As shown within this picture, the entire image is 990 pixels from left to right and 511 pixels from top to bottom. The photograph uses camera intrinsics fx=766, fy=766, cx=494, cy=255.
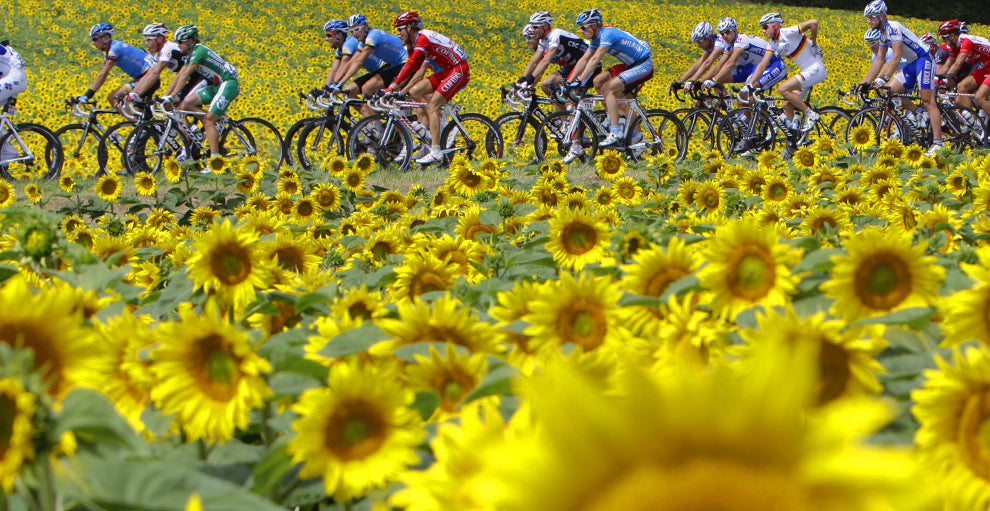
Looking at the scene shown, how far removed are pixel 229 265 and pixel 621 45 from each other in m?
8.94

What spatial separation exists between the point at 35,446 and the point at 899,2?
5286 cm

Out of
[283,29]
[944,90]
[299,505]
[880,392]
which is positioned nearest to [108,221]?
[299,505]

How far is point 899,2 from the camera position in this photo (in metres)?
45.2

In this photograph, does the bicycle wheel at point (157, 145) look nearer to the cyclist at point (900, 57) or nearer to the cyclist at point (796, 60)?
the cyclist at point (796, 60)

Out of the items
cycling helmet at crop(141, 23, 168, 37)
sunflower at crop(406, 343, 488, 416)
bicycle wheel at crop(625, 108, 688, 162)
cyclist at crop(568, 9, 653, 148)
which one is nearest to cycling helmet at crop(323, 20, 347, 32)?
cycling helmet at crop(141, 23, 168, 37)

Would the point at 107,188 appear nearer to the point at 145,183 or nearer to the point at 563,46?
the point at 145,183

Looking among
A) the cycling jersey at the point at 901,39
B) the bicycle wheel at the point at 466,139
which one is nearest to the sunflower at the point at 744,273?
the bicycle wheel at the point at 466,139

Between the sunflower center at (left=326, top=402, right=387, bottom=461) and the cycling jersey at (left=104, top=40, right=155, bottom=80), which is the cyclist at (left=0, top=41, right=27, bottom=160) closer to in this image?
the cycling jersey at (left=104, top=40, right=155, bottom=80)

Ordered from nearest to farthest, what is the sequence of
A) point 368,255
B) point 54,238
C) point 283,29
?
point 54,238 → point 368,255 → point 283,29

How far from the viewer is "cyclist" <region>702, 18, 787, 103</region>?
38.0 ft

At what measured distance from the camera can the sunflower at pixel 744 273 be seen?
152 cm

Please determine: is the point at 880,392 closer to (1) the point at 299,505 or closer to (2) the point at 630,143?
(1) the point at 299,505

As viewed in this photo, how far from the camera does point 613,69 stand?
10.4m

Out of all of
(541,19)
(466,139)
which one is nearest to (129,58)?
(466,139)
